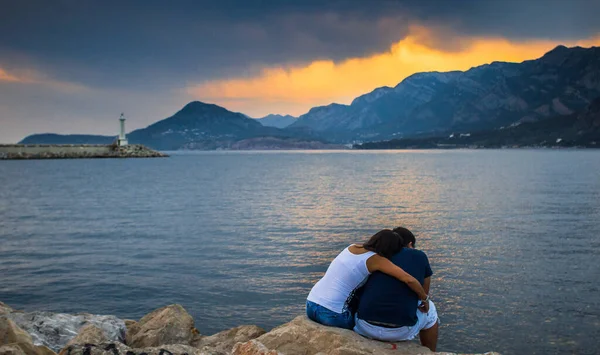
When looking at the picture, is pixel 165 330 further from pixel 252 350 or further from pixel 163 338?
pixel 252 350

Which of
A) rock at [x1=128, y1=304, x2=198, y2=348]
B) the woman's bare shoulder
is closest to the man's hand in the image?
the woman's bare shoulder

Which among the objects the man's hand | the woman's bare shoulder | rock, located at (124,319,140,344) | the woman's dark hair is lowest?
rock, located at (124,319,140,344)

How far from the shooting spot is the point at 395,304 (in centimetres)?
718

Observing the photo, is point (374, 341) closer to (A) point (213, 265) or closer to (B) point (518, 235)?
(A) point (213, 265)

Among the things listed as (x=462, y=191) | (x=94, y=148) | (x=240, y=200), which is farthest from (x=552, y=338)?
(x=94, y=148)

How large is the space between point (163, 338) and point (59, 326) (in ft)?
6.39

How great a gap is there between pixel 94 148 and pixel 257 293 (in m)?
193

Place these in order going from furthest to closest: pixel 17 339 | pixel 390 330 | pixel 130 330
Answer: pixel 130 330 < pixel 390 330 < pixel 17 339

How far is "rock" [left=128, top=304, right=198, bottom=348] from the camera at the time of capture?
30.6 ft

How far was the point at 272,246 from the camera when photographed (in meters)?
22.0

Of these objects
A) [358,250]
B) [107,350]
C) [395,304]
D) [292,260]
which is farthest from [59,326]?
[292,260]

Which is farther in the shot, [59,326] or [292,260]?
[292,260]

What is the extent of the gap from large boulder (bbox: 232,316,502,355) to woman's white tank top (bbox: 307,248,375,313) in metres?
0.39

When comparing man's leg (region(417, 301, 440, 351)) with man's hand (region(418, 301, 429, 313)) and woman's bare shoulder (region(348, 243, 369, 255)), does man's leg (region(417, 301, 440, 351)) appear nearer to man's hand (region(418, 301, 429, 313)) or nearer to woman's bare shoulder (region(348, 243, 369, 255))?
man's hand (region(418, 301, 429, 313))
